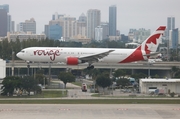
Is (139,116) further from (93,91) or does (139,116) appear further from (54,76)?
(54,76)

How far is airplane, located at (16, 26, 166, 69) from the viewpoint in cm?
8338

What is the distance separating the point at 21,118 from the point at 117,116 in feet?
29.3

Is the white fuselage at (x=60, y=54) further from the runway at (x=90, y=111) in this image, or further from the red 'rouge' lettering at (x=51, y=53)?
the runway at (x=90, y=111)

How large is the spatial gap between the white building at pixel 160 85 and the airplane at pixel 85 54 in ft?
13.6

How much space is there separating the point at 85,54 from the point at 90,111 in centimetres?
3121

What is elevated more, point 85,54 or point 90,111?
point 85,54

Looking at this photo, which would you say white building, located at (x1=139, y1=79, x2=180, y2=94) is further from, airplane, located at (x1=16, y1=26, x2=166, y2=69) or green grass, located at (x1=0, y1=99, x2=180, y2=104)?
green grass, located at (x1=0, y1=99, x2=180, y2=104)

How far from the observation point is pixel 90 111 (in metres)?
54.1

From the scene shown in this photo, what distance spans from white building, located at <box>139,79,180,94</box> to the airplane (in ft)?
13.6

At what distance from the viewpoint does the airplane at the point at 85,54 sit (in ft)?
274

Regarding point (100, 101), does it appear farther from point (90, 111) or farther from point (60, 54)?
point (60, 54)

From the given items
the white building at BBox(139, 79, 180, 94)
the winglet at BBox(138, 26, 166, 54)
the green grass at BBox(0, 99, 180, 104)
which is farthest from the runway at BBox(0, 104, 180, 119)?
the winglet at BBox(138, 26, 166, 54)

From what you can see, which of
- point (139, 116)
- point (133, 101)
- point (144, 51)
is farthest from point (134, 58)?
point (139, 116)

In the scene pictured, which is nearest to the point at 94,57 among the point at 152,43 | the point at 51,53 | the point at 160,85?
the point at 51,53
